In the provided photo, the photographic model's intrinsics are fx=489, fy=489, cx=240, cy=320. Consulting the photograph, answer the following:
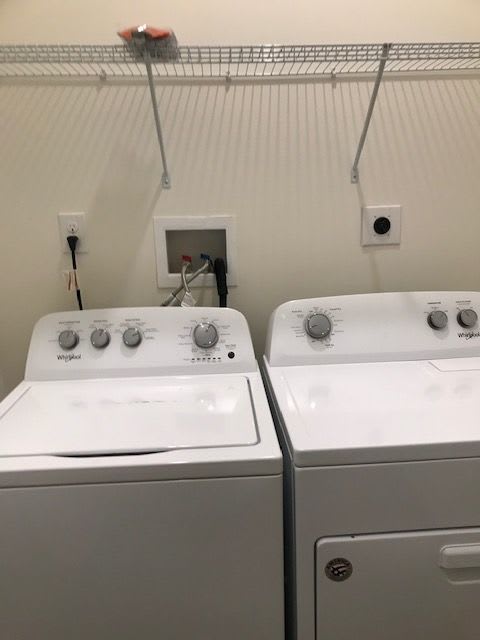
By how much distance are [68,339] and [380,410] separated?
0.78 meters

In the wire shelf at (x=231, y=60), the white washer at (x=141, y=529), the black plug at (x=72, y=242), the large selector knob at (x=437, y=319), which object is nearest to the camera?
the white washer at (x=141, y=529)

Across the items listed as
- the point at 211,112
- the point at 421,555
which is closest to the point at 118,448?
the point at 421,555

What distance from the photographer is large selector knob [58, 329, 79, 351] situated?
124 cm

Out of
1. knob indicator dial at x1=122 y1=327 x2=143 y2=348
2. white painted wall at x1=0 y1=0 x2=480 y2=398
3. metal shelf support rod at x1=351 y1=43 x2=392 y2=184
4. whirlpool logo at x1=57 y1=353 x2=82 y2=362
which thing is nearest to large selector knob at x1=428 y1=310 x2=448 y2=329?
white painted wall at x1=0 y1=0 x2=480 y2=398

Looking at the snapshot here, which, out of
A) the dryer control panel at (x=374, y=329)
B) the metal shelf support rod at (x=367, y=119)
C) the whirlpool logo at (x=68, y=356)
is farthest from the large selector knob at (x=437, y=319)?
the whirlpool logo at (x=68, y=356)

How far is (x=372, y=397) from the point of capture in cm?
103

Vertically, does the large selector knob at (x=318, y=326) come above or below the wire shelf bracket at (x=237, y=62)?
below

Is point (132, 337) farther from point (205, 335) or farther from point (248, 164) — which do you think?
point (248, 164)

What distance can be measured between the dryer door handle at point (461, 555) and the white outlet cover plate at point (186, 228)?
880 millimetres

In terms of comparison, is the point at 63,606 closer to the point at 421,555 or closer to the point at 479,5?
the point at 421,555

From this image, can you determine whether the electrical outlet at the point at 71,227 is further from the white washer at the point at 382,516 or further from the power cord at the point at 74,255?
the white washer at the point at 382,516

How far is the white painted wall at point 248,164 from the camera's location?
1.35 meters

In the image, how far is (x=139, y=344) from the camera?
49.1 inches

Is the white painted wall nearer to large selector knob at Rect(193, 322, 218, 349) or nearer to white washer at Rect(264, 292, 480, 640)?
large selector knob at Rect(193, 322, 218, 349)
